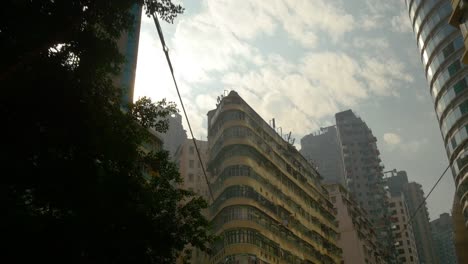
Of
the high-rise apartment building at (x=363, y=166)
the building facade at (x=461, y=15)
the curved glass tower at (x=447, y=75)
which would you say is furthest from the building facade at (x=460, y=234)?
the high-rise apartment building at (x=363, y=166)

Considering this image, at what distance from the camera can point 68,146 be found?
11.0m

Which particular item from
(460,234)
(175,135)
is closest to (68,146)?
(460,234)

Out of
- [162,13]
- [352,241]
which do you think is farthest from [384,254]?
[162,13]

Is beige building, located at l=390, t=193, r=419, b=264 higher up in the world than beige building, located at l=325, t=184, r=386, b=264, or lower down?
higher up

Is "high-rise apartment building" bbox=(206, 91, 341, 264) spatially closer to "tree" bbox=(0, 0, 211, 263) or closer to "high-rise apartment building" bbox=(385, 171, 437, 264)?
"tree" bbox=(0, 0, 211, 263)

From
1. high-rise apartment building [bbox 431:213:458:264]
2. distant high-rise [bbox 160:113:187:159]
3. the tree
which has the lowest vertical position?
the tree

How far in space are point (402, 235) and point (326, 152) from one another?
46.5 metres

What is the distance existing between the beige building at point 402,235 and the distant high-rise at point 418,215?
1736 centimetres

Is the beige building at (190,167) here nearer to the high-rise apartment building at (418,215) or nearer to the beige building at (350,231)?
the beige building at (350,231)

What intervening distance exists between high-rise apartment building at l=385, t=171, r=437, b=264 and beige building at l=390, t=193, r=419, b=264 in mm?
8642

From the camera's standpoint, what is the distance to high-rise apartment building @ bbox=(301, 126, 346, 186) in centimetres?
14312

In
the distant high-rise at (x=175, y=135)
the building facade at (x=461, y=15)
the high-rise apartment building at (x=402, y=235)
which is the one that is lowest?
the building facade at (x=461, y=15)

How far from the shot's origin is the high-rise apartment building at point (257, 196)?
42.3 m

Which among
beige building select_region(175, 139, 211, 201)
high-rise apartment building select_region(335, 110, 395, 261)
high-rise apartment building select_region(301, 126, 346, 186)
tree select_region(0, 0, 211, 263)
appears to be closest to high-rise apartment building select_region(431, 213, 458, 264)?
high-rise apartment building select_region(301, 126, 346, 186)
